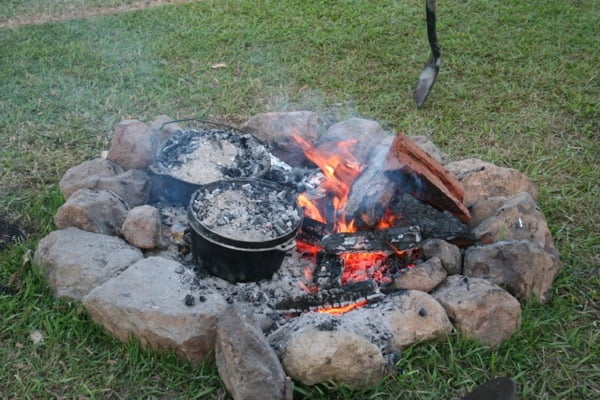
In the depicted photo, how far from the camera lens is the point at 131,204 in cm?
389

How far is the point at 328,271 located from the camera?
11.6 ft

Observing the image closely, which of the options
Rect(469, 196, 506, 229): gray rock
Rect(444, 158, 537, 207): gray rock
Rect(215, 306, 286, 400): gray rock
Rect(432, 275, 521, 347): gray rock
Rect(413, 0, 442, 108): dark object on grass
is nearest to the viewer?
Rect(215, 306, 286, 400): gray rock

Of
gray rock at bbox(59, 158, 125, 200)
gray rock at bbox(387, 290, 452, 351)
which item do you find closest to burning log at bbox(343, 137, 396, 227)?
gray rock at bbox(387, 290, 452, 351)

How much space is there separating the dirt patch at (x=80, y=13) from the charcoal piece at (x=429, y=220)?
197 inches

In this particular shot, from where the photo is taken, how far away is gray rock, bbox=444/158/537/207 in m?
4.13

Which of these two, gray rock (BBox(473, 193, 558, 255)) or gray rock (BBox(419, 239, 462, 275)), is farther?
gray rock (BBox(473, 193, 558, 255))

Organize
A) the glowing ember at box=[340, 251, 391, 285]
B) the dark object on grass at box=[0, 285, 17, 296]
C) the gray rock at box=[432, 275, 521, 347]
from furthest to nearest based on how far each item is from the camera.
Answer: the glowing ember at box=[340, 251, 391, 285] → the dark object on grass at box=[0, 285, 17, 296] → the gray rock at box=[432, 275, 521, 347]

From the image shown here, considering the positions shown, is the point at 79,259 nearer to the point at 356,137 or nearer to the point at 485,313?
the point at 356,137

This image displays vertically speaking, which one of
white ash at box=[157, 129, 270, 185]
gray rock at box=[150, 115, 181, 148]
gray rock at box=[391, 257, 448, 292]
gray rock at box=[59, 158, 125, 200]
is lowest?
gray rock at box=[391, 257, 448, 292]

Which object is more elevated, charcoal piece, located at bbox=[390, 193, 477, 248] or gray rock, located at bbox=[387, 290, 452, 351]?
charcoal piece, located at bbox=[390, 193, 477, 248]

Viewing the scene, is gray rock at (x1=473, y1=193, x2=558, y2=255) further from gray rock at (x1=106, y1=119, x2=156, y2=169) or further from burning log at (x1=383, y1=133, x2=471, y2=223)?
gray rock at (x1=106, y1=119, x2=156, y2=169)

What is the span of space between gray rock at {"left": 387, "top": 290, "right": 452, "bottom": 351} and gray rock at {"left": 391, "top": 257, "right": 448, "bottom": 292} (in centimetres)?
14

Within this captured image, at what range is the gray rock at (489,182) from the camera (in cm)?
413

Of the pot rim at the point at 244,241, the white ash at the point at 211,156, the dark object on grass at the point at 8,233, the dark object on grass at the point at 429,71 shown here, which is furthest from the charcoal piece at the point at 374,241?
the dark object on grass at the point at 429,71
